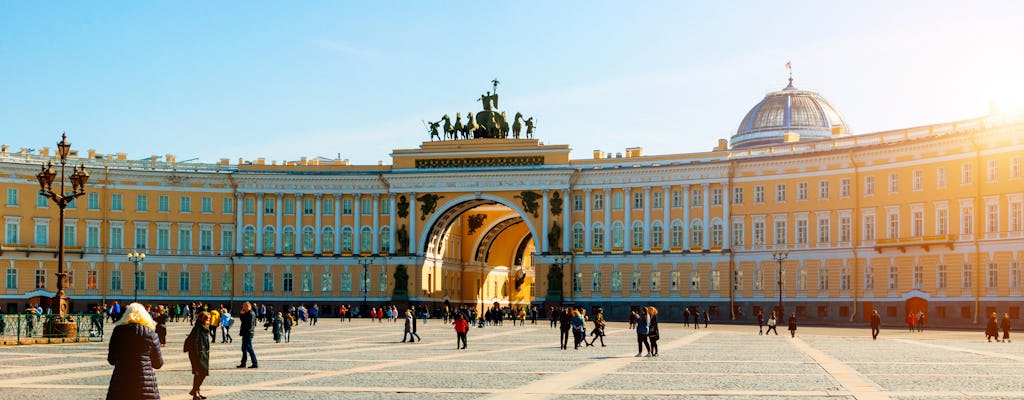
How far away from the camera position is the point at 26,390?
85.4 ft

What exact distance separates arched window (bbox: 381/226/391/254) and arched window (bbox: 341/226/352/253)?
2538mm

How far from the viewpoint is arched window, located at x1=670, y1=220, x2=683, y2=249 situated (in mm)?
95500

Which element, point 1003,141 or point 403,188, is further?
point 403,188

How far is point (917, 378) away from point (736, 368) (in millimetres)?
5100

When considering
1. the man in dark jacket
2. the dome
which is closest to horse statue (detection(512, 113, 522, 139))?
the dome

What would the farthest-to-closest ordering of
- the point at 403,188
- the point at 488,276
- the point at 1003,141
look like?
1. the point at 488,276
2. the point at 403,188
3. the point at 1003,141

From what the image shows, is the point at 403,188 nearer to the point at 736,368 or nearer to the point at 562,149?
the point at 562,149

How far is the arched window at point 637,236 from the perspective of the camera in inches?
3829

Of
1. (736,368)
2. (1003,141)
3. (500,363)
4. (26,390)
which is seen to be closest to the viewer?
(26,390)

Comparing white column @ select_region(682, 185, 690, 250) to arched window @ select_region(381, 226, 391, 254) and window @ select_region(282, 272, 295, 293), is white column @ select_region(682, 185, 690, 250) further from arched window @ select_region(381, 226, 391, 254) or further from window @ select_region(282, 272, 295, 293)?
window @ select_region(282, 272, 295, 293)

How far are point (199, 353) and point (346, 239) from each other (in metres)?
79.0

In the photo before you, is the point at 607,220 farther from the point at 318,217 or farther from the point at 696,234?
the point at 318,217

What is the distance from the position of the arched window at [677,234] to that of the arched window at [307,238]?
27.8 metres

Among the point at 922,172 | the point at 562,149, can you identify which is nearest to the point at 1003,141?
the point at 922,172
